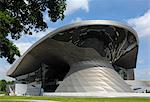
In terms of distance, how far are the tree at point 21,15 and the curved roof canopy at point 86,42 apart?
38.9 metres

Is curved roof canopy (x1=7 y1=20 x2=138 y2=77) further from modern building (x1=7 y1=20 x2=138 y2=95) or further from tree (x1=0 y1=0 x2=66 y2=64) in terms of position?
tree (x1=0 y1=0 x2=66 y2=64)

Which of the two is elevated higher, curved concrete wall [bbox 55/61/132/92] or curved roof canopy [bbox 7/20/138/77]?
curved roof canopy [bbox 7/20/138/77]

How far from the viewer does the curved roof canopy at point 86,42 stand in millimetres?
55812

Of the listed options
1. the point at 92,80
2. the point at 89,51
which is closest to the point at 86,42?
the point at 89,51

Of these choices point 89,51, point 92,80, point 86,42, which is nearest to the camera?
point 92,80

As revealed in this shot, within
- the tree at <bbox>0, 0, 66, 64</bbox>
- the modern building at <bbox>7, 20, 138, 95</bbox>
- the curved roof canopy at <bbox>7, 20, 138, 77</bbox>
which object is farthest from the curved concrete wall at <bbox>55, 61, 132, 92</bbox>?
the tree at <bbox>0, 0, 66, 64</bbox>

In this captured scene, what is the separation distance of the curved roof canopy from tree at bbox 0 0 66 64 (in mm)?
38927

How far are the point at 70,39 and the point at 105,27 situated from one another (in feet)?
23.5

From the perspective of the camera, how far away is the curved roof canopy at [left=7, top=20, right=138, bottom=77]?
55.8m

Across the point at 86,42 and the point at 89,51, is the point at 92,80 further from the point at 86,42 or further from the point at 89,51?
the point at 86,42

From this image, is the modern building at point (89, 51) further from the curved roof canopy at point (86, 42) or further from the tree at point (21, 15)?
the tree at point (21, 15)

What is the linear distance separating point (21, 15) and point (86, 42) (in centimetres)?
4418

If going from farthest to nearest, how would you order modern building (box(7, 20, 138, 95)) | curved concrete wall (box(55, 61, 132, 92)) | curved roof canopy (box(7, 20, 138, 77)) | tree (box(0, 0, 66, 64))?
curved concrete wall (box(55, 61, 132, 92))
modern building (box(7, 20, 138, 95))
curved roof canopy (box(7, 20, 138, 77))
tree (box(0, 0, 66, 64))

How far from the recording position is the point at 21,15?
15.4 meters
